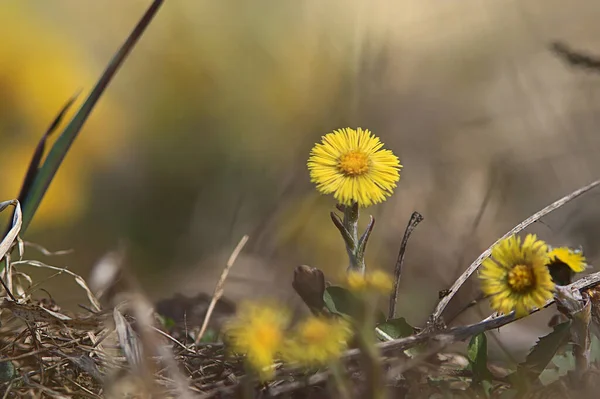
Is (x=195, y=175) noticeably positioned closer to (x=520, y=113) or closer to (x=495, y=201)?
(x=495, y=201)

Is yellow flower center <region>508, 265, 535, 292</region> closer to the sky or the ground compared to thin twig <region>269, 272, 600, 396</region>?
closer to the sky

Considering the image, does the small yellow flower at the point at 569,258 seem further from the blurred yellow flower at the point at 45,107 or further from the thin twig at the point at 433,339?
the blurred yellow flower at the point at 45,107

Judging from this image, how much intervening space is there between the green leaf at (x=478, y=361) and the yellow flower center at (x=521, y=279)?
9 centimetres

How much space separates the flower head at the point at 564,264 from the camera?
24.3 inches

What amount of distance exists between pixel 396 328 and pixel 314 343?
15 centimetres

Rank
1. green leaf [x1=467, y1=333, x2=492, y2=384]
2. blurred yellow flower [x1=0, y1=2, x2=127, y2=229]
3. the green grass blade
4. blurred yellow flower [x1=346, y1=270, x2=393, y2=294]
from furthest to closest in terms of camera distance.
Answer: blurred yellow flower [x1=0, y1=2, x2=127, y2=229] < the green grass blade < green leaf [x1=467, y1=333, x2=492, y2=384] < blurred yellow flower [x1=346, y1=270, x2=393, y2=294]

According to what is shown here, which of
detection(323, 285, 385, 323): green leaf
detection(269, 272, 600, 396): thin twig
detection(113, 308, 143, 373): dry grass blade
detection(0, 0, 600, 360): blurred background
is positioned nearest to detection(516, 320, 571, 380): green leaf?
detection(269, 272, 600, 396): thin twig

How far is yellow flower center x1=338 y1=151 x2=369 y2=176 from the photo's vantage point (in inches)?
25.0

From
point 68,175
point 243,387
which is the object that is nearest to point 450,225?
point 68,175

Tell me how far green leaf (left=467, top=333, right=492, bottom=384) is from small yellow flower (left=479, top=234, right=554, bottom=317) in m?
0.08

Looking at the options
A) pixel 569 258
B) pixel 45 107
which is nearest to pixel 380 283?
pixel 569 258

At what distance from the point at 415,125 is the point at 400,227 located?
35 centimetres

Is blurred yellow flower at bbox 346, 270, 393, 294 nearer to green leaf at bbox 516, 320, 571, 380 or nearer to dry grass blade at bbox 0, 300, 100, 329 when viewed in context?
green leaf at bbox 516, 320, 571, 380

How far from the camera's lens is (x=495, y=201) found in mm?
1500
